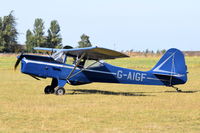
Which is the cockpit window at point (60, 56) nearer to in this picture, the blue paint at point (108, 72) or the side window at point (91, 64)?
the blue paint at point (108, 72)

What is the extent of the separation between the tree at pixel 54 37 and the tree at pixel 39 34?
7.14ft

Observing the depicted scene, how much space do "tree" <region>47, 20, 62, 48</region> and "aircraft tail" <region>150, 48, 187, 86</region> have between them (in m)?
83.0

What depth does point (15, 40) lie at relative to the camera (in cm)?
9919

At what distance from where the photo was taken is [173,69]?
17422 mm

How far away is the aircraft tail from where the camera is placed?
1742cm

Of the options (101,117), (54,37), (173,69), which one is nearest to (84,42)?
(54,37)

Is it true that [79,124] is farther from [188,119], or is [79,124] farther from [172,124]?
[188,119]

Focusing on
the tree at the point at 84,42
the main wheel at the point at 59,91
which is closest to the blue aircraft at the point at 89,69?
the main wheel at the point at 59,91

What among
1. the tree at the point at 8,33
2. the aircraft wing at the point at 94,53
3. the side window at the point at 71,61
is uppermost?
the tree at the point at 8,33

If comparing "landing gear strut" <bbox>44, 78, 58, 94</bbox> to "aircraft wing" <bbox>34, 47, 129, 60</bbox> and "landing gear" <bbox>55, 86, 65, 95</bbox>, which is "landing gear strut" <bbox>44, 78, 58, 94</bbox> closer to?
"landing gear" <bbox>55, 86, 65, 95</bbox>

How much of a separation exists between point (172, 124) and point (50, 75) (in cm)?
802

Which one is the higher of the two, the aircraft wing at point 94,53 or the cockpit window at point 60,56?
the aircraft wing at point 94,53

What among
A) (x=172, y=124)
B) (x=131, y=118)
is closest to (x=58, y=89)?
(x=131, y=118)

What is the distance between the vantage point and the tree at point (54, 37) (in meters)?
99.9
